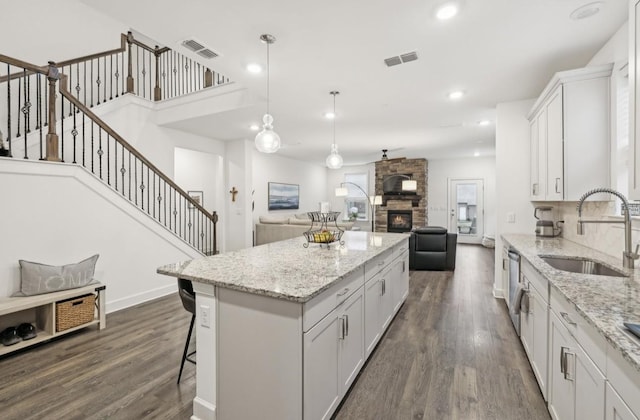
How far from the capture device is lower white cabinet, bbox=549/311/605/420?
1183mm

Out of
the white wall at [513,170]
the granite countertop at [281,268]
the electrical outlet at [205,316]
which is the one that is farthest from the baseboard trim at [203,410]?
the white wall at [513,170]

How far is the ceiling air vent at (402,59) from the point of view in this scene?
2.80m

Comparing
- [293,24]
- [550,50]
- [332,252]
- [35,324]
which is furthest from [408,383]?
[35,324]

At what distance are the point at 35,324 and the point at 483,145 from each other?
848 cm

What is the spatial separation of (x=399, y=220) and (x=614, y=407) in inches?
337

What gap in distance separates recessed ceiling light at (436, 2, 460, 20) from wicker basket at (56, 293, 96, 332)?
414 centimetres

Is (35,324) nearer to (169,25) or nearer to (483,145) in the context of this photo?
(169,25)

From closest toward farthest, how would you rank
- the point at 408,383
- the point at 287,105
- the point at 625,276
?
the point at 625,276 < the point at 408,383 < the point at 287,105

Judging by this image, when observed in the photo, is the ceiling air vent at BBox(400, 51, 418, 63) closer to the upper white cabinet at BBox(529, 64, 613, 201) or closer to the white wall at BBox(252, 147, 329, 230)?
the upper white cabinet at BBox(529, 64, 613, 201)

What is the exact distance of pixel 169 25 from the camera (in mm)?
2350

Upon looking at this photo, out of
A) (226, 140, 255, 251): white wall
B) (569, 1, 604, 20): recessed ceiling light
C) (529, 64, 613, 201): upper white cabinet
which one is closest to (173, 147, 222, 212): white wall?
(226, 140, 255, 251): white wall

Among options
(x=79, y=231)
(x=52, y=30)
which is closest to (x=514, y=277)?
(x=79, y=231)

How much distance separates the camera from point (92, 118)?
3.54 metres

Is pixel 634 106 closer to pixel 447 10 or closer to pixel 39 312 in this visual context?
pixel 447 10
